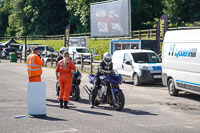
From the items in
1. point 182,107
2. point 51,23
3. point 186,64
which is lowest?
point 182,107

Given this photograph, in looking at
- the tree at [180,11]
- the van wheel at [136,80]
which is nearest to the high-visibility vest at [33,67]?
the van wheel at [136,80]

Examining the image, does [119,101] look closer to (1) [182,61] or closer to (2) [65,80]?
(2) [65,80]

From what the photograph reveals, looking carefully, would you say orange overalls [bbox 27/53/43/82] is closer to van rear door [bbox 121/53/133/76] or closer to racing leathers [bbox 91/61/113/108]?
racing leathers [bbox 91/61/113/108]

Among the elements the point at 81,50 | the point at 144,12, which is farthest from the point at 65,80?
the point at 144,12

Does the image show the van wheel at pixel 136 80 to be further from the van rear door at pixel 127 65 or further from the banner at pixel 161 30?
the banner at pixel 161 30

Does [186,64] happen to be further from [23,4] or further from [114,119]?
[23,4]

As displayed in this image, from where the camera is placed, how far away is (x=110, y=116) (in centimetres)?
1121

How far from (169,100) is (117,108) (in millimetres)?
3406

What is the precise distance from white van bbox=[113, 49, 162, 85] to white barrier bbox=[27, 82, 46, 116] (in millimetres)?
9785

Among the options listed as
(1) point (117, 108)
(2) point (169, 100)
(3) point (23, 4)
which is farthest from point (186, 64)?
(3) point (23, 4)

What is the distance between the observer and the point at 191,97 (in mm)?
16047

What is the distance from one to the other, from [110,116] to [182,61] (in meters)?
5.31

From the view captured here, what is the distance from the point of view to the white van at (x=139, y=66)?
2047cm

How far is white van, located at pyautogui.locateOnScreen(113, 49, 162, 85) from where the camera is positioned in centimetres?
2047
